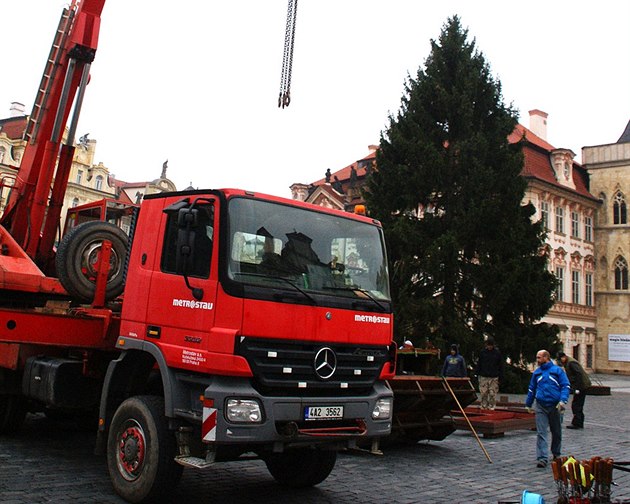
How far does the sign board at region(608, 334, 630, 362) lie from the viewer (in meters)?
46.3

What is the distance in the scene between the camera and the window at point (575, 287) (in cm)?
4609

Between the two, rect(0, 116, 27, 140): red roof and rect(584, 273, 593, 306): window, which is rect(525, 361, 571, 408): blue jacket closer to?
rect(584, 273, 593, 306): window

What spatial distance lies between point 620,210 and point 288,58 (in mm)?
43501

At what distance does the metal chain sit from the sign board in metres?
41.6

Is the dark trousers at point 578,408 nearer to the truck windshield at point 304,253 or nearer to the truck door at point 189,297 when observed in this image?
the truck windshield at point 304,253

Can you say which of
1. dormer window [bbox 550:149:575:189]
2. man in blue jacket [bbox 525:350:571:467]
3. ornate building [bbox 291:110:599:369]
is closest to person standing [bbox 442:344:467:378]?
man in blue jacket [bbox 525:350:571:467]

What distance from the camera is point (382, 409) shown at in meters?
6.73

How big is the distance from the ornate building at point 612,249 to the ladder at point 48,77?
1748 inches

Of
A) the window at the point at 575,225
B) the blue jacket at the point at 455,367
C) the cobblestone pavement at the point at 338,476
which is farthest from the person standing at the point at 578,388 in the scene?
the window at the point at 575,225

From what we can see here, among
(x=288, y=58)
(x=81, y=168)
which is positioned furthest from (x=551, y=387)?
(x=81, y=168)

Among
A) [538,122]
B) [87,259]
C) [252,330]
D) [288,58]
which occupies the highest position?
[538,122]

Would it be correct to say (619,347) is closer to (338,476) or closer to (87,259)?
(338,476)

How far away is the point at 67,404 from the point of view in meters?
7.73

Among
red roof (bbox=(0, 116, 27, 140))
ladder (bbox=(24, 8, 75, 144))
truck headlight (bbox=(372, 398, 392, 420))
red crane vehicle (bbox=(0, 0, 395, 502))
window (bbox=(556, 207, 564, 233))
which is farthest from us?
red roof (bbox=(0, 116, 27, 140))
